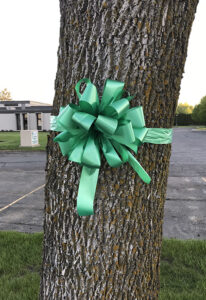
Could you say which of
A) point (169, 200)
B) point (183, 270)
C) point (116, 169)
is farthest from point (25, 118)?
point (116, 169)

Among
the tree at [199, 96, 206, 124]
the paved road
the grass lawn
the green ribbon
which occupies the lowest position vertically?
the paved road

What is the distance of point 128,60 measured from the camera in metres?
1.22

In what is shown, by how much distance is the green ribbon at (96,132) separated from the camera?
1.06 m

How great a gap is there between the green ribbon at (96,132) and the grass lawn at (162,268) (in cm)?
183

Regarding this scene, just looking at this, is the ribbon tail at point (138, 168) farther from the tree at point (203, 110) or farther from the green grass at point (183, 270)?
the tree at point (203, 110)

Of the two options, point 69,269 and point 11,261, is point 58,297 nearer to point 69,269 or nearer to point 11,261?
point 69,269

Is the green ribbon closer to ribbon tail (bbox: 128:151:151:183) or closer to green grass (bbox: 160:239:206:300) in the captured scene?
ribbon tail (bbox: 128:151:151:183)

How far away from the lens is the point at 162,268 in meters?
2.86

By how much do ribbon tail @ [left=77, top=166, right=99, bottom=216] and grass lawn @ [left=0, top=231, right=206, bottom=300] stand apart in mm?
1749

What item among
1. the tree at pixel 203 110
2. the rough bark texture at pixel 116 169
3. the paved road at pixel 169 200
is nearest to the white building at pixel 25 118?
the tree at pixel 203 110

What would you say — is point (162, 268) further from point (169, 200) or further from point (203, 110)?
point (203, 110)

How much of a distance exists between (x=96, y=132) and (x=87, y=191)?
281mm

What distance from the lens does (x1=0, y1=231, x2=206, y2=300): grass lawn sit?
243 centimetres

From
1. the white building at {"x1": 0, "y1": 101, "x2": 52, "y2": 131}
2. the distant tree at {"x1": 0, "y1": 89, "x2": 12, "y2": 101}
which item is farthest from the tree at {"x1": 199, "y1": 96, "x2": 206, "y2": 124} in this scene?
the distant tree at {"x1": 0, "y1": 89, "x2": 12, "y2": 101}
